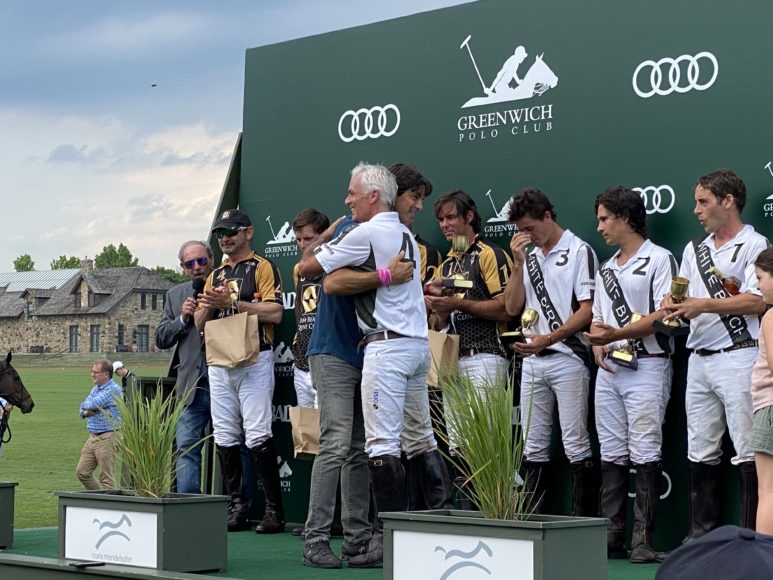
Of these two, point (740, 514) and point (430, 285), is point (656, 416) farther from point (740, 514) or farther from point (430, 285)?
point (430, 285)

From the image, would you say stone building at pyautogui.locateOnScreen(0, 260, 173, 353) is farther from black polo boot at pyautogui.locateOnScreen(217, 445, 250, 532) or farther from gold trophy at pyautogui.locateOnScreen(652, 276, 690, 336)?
gold trophy at pyautogui.locateOnScreen(652, 276, 690, 336)

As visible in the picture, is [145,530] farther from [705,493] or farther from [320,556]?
[705,493]

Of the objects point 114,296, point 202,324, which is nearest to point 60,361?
point 114,296

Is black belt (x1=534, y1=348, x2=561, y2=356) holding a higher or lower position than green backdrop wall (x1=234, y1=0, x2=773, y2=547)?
lower

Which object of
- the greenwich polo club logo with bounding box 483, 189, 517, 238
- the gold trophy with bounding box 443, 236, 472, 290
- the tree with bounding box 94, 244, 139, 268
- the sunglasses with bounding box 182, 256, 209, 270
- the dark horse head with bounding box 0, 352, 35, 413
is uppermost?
the tree with bounding box 94, 244, 139, 268

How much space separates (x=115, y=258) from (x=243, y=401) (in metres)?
142

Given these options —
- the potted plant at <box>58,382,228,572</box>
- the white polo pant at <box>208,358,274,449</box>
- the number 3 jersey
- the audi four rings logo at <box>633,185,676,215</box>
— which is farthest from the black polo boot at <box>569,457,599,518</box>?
the white polo pant at <box>208,358,274,449</box>

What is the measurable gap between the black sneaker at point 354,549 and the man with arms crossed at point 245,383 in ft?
6.05

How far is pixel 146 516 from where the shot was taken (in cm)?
575

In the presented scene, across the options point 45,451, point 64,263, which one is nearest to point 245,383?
point 45,451

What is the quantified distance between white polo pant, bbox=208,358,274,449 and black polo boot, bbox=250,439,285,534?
67 millimetres

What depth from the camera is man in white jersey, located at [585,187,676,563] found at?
21.1 ft

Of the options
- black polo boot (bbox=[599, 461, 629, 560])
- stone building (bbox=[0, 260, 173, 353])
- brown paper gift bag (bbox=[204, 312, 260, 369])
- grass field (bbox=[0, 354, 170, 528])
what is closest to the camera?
black polo boot (bbox=[599, 461, 629, 560])

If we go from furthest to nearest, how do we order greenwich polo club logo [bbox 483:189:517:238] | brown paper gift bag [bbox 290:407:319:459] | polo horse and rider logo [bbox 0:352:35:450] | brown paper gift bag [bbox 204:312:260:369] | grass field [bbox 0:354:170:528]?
grass field [bbox 0:354:170:528], polo horse and rider logo [bbox 0:352:35:450], brown paper gift bag [bbox 204:312:260:369], greenwich polo club logo [bbox 483:189:517:238], brown paper gift bag [bbox 290:407:319:459]
